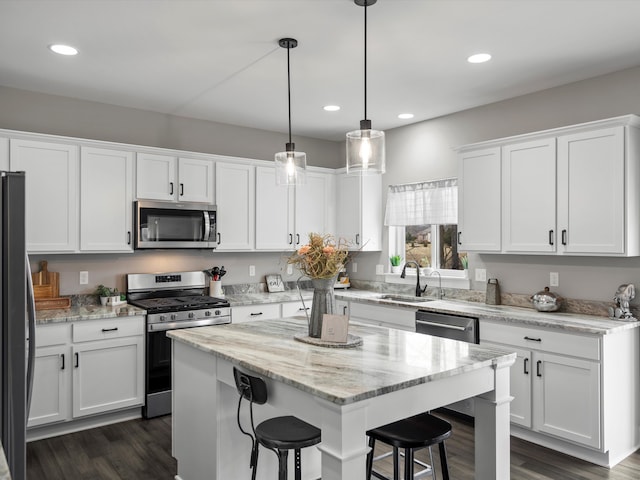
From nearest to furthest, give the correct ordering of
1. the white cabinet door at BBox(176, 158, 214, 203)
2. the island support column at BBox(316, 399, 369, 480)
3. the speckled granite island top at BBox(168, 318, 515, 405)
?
the island support column at BBox(316, 399, 369, 480) → the speckled granite island top at BBox(168, 318, 515, 405) → the white cabinet door at BBox(176, 158, 214, 203)

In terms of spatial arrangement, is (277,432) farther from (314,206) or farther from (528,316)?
(314,206)

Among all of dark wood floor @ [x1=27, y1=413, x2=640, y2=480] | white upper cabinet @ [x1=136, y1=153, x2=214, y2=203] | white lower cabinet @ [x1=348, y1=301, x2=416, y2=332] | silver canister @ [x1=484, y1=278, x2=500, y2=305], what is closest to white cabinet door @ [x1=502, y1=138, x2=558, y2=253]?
silver canister @ [x1=484, y1=278, x2=500, y2=305]

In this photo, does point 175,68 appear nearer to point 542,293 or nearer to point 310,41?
point 310,41

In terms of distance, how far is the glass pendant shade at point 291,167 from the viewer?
9.70ft

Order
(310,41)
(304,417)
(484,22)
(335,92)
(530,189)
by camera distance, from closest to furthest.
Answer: (304,417) < (484,22) < (310,41) < (530,189) < (335,92)

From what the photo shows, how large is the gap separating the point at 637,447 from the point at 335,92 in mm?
3460

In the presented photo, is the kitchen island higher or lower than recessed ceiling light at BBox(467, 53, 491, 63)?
lower

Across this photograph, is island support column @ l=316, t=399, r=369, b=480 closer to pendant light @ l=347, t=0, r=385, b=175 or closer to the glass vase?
the glass vase

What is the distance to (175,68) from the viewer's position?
347cm

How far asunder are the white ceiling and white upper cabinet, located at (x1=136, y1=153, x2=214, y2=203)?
51 centimetres

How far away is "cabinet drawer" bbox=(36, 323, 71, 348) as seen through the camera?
3.47 m

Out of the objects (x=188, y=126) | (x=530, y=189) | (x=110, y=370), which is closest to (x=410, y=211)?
(x=530, y=189)

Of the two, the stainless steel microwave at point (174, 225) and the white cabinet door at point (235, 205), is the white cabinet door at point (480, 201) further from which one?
the stainless steel microwave at point (174, 225)

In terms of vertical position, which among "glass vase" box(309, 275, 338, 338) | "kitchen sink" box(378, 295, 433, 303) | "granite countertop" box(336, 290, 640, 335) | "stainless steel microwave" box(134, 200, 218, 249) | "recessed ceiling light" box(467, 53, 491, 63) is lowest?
"kitchen sink" box(378, 295, 433, 303)
